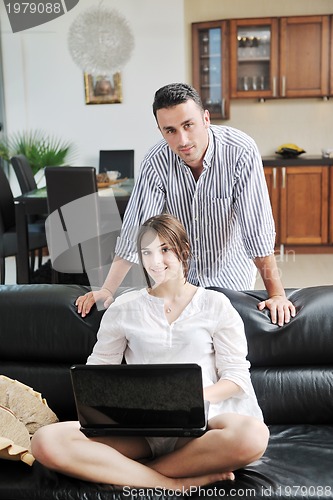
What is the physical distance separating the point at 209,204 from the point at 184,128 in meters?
0.35

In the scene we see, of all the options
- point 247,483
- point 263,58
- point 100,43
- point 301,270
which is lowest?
point 301,270

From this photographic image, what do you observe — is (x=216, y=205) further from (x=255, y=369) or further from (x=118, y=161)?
(x=118, y=161)

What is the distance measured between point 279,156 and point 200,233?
468 cm

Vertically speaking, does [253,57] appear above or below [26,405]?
above

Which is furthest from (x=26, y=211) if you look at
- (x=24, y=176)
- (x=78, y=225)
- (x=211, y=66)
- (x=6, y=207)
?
(x=211, y=66)

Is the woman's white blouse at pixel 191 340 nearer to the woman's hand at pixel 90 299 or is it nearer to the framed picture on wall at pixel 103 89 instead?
the woman's hand at pixel 90 299

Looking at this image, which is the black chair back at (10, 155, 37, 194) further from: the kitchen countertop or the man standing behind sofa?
the man standing behind sofa

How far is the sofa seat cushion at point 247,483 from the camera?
2020 mm

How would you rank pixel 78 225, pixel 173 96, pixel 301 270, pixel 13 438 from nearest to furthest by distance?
pixel 13 438 → pixel 173 96 → pixel 78 225 → pixel 301 270

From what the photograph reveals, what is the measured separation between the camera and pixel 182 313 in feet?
7.54

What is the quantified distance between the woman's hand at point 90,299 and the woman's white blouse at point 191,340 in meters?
0.23

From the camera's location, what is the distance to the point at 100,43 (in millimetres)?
6762

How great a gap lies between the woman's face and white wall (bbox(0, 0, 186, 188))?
510cm

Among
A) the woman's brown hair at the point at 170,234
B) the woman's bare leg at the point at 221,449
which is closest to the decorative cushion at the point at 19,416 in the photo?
the woman's bare leg at the point at 221,449
